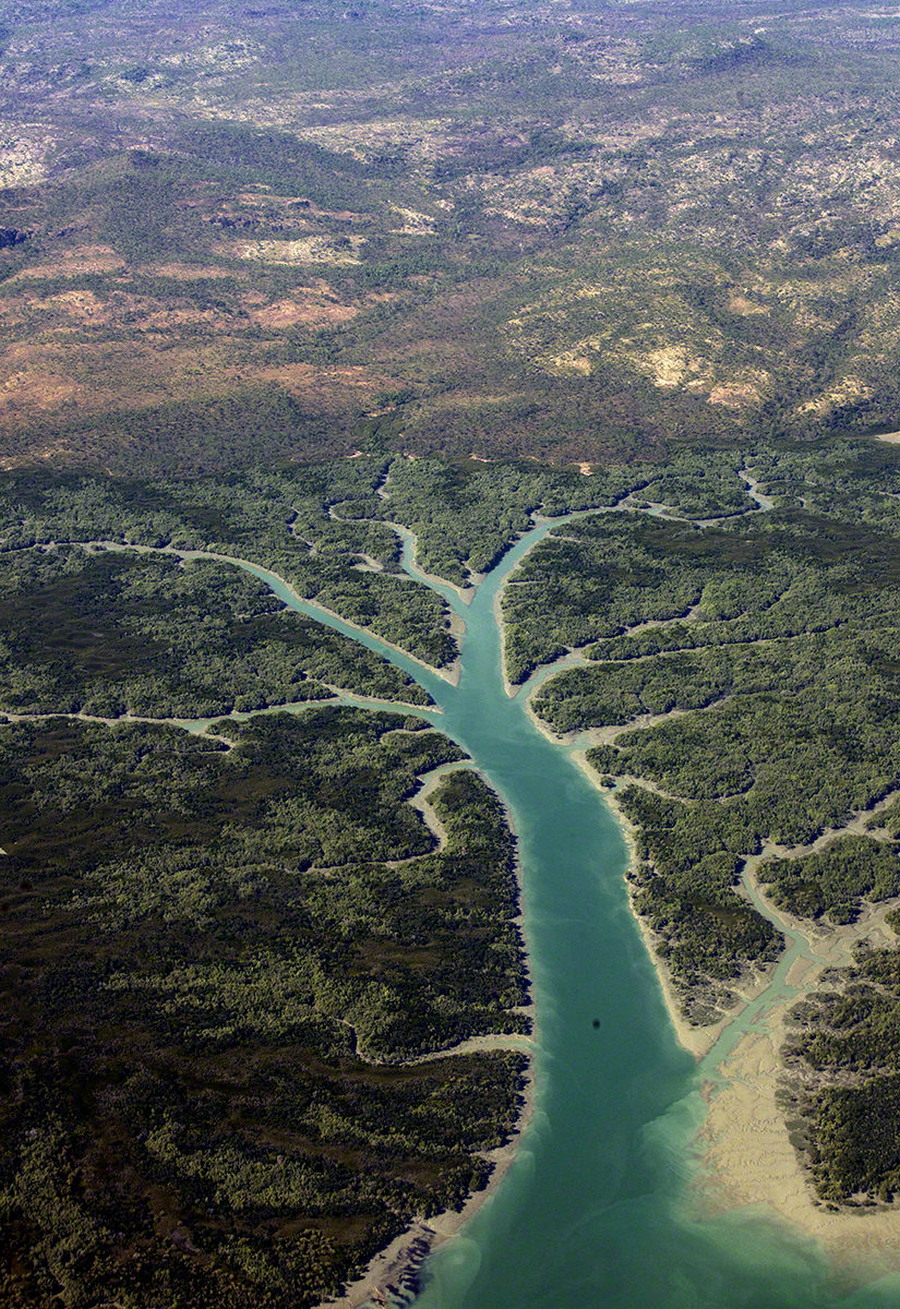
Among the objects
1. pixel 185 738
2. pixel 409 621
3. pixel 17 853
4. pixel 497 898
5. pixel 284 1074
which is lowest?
pixel 284 1074

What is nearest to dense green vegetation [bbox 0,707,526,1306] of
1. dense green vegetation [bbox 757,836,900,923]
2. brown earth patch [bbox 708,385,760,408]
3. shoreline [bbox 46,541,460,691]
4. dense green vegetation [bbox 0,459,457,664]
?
shoreline [bbox 46,541,460,691]

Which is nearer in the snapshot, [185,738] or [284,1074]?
[284,1074]

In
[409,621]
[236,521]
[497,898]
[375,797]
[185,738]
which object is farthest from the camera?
[236,521]

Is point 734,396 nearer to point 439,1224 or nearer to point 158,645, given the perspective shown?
point 158,645

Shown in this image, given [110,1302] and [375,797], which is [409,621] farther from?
[110,1302]

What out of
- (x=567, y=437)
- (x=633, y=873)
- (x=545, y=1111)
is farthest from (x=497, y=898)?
(x=567, y=437)

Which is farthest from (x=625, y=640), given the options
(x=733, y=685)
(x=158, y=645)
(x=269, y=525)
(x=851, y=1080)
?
(x=851, y=1080)

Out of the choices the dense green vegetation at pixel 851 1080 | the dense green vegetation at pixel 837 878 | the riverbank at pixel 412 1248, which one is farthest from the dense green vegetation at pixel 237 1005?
the dense green vegetation at pixel 837 878

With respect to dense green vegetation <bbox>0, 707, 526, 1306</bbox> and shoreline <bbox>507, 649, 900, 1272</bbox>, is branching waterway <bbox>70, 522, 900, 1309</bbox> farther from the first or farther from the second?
dense green vegetation <bbox>0, 707, 526, 1306</bbox>
